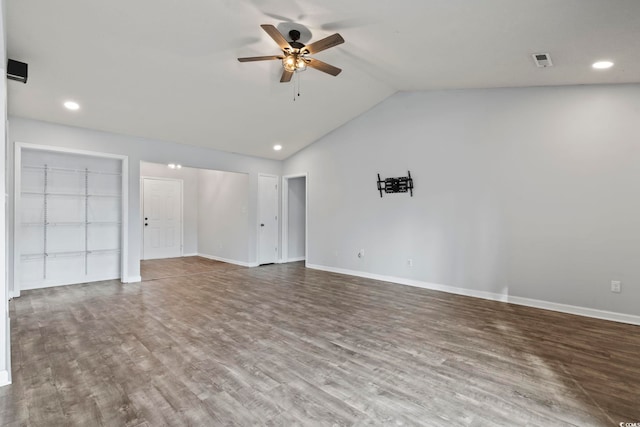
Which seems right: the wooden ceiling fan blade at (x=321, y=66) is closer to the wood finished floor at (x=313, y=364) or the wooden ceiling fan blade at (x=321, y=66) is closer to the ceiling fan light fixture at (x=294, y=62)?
the ceiling fan light fixture at (x=294, y=62)

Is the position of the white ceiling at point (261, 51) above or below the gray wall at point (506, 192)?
above

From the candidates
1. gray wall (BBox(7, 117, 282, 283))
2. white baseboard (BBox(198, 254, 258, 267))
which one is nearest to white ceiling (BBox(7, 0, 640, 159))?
gray wall (BBox(7, 117, 282, 283))

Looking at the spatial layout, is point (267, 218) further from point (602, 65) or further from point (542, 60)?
point (602, 65)

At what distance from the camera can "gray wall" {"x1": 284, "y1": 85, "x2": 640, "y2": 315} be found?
370 cm

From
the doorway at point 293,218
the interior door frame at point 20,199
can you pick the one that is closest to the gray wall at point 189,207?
the doorway at point 293,218

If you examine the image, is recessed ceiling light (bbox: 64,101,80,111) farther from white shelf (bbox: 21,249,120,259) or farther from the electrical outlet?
the electrical outlet

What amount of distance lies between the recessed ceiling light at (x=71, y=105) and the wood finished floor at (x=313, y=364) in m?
2.68

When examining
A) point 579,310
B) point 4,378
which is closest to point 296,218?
point 579,310

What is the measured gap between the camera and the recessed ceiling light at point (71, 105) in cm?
427

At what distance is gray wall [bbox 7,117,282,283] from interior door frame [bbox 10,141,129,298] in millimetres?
50

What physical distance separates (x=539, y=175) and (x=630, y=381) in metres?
2.59

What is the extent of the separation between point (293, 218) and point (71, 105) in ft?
15.7

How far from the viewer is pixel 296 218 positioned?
793cm

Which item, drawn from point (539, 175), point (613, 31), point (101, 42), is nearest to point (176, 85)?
point (101, 42)
